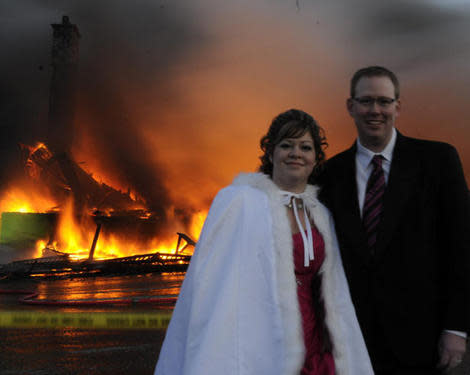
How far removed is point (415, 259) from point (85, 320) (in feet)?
28.3

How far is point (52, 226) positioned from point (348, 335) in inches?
2156

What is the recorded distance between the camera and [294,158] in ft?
8.86

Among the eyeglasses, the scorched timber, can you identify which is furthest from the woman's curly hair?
the scorched timber

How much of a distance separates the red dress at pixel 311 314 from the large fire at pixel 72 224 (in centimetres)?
5188

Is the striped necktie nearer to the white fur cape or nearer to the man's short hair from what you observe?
the white fur cape

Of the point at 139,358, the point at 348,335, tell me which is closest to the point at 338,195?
the point at 348,335

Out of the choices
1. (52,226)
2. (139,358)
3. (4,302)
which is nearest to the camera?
(139,358)

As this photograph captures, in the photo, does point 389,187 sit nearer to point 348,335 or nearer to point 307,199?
point 307,199

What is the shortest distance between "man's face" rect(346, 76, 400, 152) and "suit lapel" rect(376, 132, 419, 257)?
18 cm

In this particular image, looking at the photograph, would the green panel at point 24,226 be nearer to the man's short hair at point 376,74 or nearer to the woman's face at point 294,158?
the woman's face at point 294,158

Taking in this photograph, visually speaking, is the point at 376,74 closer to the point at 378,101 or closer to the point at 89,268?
the point at 378,101

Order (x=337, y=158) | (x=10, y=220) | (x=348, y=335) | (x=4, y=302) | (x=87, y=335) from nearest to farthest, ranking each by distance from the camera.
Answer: (x=348, y=335) → (x=337, y=158) → (x=87, y=335) → (x=4, y=302) → (x=10, y=220)

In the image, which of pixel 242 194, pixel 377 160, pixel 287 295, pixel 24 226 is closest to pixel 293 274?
pixel 287 295

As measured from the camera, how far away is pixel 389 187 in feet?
8.86
